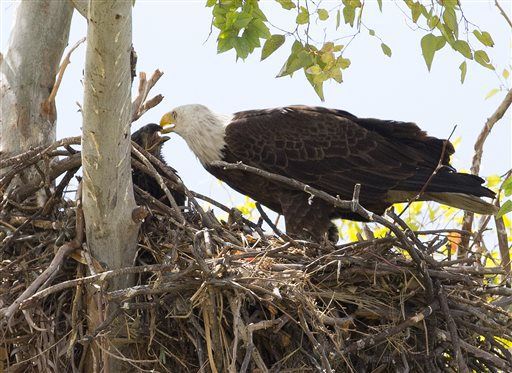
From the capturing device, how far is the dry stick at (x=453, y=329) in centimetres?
493

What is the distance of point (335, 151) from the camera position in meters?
6.56

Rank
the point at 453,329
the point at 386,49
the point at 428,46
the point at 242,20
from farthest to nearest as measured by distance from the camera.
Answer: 1. the point at 386,49
2. the point at 242,20
3. the point at 428,46
4. the point at 453,329

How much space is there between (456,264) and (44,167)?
2.41m

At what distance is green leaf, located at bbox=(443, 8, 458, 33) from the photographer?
537 cm

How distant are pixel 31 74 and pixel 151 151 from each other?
0.92 m

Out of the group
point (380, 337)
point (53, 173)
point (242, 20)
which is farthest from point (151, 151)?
point (380, 337)

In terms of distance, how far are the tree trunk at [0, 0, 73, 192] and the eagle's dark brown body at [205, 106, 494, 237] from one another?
122 centimetres

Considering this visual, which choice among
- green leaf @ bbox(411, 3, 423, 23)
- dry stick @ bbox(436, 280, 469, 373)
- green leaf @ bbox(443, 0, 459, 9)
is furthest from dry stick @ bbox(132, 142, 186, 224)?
green leaf @ bbox(443, 0, 459, 9)

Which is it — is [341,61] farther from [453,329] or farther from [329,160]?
[453,329]

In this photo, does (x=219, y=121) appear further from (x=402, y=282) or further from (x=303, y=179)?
(x=402, y=282)

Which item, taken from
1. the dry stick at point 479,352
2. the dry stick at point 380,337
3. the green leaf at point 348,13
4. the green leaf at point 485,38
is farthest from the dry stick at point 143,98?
the dry stick at point 479,352

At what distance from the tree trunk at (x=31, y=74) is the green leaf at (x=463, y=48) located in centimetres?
254

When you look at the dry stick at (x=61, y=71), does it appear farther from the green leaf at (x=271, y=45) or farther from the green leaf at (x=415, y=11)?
the green leaf at (x=415, y=11)

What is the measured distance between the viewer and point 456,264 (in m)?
5.57
